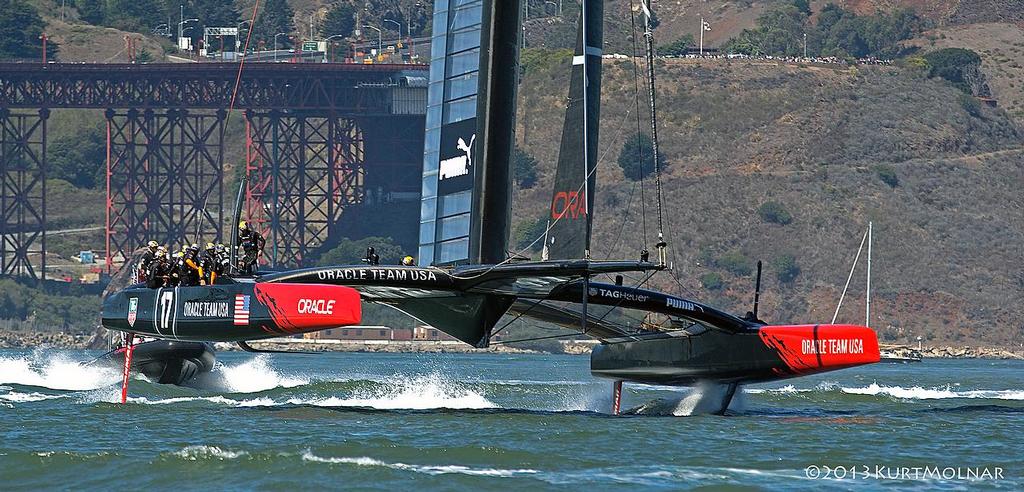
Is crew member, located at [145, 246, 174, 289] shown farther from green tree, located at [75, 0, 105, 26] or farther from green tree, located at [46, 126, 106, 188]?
green tree, located at [75, 0, 105, 26]

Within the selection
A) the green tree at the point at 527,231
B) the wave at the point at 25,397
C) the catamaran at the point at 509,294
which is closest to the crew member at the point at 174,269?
the catamaran at the point at 509,294

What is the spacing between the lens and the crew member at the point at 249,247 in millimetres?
24047

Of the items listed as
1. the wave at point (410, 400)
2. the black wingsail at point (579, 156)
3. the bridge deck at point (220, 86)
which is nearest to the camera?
the black wingsail at point (579, 156)

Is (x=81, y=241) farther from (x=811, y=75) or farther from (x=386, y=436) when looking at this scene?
(x=386, y=436)

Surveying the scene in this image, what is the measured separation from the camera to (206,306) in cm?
2259

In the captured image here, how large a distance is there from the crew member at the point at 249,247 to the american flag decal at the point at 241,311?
163 cm

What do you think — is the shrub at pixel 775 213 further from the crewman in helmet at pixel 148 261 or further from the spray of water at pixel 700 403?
the crewman in helmet at pixel 148 261

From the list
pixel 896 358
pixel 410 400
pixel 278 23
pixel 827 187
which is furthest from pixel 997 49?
pixel 410 400

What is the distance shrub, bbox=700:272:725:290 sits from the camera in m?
103

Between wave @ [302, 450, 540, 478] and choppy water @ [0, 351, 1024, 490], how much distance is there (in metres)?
0.03

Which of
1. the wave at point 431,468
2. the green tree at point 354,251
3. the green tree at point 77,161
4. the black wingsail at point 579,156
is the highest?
the green tree at point 77,161

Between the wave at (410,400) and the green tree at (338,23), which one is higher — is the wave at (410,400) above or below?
below

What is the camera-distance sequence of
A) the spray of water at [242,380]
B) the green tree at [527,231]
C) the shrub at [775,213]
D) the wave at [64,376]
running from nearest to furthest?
the spray of water at [242,380] < the wave at [64,376] < the green tree at [527,231] < the shrub at [775,213]

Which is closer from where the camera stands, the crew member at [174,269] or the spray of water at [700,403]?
the crew member at [174,269]
